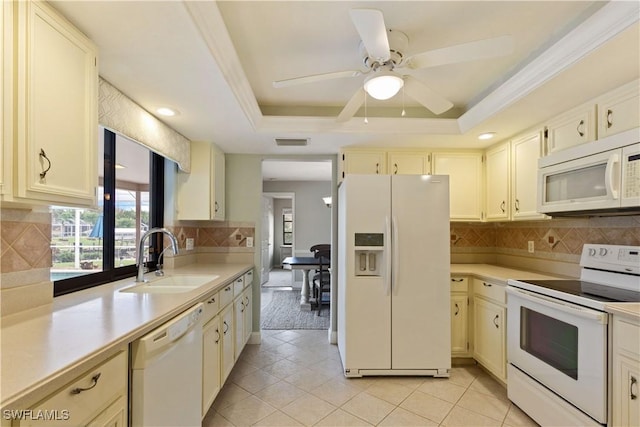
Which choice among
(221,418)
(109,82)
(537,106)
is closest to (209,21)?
(109,82)

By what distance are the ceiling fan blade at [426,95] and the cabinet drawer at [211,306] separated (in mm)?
1756

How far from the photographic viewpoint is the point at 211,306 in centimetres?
201

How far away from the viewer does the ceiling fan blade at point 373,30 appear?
118 cm

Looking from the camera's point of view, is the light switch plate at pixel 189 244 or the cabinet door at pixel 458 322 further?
the light switch plate at pixel 189 244

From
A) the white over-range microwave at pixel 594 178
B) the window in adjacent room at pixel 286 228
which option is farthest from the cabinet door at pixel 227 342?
the window in adjacent room at pixel 286 228

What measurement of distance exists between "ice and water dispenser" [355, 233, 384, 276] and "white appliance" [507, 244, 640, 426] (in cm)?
99

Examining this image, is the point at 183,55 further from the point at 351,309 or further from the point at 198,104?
the point at 351,309

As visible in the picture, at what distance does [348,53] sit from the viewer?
1944 millimetres

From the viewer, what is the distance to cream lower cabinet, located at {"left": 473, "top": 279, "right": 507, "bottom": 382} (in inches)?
95.1

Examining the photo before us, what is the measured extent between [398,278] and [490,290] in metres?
0.77

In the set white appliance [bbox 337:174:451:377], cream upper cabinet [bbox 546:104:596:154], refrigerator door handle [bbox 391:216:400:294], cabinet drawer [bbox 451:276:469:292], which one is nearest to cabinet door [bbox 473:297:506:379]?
cabinet drawer [bbox 451:276:469:292]

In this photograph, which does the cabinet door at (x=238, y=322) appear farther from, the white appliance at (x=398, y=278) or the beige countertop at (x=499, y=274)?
the beige countertop at (x=499, y=274)

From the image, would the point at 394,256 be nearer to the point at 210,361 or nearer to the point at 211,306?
the point at 211,306

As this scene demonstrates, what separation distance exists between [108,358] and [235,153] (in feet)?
8.80
